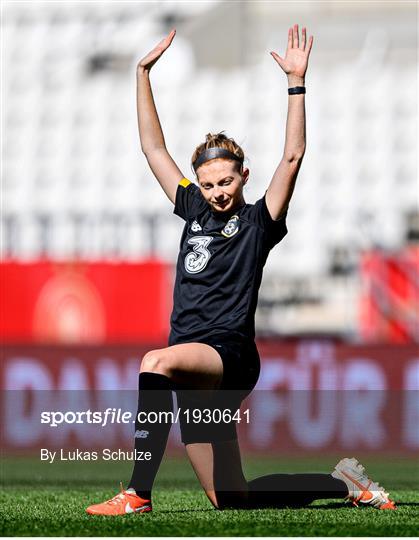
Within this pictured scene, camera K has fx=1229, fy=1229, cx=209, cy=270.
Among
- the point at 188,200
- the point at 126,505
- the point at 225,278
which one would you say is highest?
the point at 188,200

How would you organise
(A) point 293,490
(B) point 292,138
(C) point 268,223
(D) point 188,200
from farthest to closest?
(A) point 293,490, (D) point 188,200, (C) point 268,223, (B) point 292,138

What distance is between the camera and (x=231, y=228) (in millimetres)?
5023

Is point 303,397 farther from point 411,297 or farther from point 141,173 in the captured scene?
point 141,173

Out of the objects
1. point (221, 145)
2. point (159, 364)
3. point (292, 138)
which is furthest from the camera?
point (221, 145)

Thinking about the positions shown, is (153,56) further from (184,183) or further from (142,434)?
(142,434)

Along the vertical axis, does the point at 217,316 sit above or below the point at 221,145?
below

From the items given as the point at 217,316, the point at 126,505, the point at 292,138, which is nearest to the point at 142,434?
the point at 126,505

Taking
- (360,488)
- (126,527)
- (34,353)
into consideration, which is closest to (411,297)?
(34,353)

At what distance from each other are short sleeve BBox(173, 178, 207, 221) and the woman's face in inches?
8.2

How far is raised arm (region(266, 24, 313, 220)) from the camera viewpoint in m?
4.88

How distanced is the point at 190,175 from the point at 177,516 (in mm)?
13515

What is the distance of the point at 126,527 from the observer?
172 inches

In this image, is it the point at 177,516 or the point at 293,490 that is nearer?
the point at 177,516

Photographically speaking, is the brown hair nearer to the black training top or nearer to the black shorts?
the black training top
